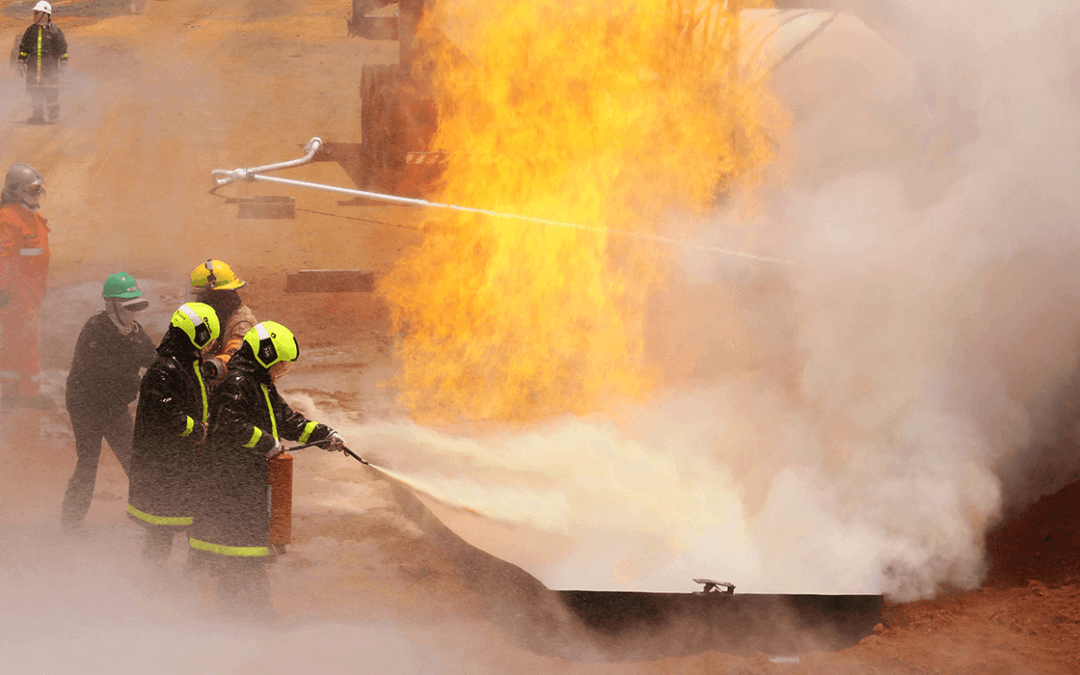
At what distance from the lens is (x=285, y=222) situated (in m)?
13.6

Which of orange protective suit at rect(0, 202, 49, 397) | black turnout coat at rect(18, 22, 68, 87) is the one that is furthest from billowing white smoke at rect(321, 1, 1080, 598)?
black turnout coat at rect(18, 22, 68, 87)

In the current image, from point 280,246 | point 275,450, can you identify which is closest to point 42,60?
point 280,246

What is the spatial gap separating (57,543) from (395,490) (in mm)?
2364

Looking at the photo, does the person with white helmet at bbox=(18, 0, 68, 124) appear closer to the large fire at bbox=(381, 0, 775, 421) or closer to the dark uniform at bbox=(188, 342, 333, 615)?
the large fire at bbox=(381, 0, 775, 421)

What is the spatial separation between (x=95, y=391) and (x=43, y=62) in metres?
12.9

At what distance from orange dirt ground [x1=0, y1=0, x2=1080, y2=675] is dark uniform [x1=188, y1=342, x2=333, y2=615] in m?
0.51

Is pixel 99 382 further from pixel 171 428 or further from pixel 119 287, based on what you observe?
pixel 171 428

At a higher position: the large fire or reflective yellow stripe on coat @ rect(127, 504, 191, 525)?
the large fire

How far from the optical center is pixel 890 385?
22.1 feet

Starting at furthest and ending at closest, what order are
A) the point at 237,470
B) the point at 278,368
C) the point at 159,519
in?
the point at 159,519
the point at 278,368
the point at 237,470

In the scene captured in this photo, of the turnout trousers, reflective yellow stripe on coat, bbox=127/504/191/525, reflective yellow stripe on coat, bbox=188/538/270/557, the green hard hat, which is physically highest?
the green hard hat

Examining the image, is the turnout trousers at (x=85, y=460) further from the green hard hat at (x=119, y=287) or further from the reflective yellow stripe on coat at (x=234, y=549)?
the reflective yellow stripe on coat at (x=234, y=549)

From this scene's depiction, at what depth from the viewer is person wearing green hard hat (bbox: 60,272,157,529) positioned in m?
6.05

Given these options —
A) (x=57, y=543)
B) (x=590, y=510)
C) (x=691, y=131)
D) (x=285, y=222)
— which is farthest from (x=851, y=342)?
(x=285, y=222)
